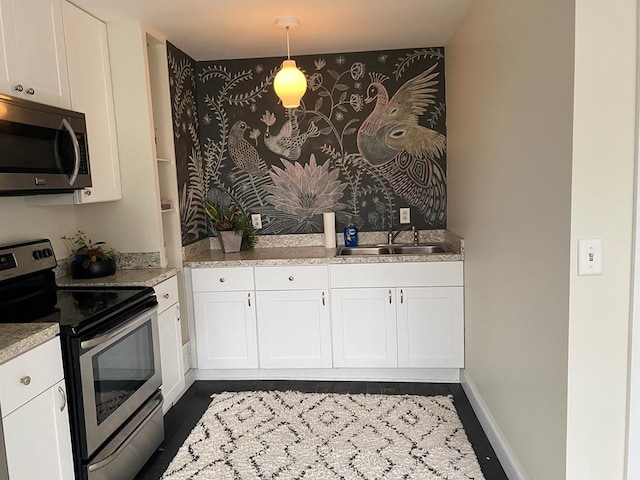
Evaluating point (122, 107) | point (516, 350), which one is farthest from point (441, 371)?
point (122, 107)

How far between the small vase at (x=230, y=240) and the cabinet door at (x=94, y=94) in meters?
0.86

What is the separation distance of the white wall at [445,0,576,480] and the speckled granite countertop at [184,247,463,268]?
313mm

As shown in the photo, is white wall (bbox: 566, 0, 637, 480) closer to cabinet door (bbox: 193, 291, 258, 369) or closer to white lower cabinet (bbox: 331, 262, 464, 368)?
white lower cabinet (bbox: 331, 262, 464, 368)

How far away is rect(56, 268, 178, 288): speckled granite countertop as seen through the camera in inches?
103

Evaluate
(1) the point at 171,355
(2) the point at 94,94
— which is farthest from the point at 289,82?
(1) the point at 171,355

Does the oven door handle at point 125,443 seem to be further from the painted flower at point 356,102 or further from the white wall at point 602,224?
the painted flower at point 356,102

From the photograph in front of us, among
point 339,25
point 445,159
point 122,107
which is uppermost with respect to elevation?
point 339,25

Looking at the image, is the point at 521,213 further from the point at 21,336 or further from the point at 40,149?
the point at 40,149

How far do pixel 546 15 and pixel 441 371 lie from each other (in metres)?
2.37

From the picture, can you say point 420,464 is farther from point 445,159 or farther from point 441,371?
point 445,159

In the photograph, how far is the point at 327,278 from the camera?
323 cm

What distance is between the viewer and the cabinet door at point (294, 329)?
128 inches

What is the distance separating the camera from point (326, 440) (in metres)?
2.58

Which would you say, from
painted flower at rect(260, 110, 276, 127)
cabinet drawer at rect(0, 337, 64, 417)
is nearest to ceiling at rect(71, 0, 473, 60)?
painted flower at rect(260, 110, 276, 127)
